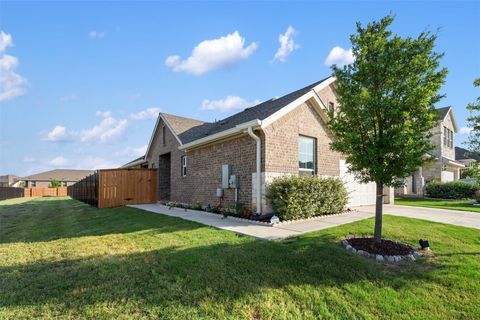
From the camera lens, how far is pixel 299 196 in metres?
9.27

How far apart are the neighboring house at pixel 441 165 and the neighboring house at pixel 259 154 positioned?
32.8 ft

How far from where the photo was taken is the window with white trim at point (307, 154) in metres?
11.4

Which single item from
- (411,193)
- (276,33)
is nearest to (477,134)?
(276,33)

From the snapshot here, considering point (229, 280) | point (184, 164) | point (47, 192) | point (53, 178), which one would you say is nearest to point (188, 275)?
point (229, 280)

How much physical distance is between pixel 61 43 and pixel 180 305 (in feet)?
38.0

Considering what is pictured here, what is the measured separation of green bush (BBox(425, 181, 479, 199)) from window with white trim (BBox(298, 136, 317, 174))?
1464cm

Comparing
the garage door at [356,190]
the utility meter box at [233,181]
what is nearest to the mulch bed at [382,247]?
the utility meter box at [233,181]

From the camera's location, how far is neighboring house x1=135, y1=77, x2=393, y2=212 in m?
9.91

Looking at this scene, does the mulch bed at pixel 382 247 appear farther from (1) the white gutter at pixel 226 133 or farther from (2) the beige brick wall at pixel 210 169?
(1) the white gutter at pixel 226 133

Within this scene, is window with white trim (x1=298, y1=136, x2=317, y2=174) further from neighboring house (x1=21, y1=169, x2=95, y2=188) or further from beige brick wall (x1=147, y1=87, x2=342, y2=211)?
neighboring house (x1=21, y1=169, x2=95, y2=188)

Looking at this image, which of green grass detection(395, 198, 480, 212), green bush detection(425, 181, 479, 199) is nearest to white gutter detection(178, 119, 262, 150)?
green grass detection(395, 198, 480, 212)

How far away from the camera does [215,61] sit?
13695 millimetres

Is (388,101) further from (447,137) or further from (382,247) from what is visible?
(447,137)

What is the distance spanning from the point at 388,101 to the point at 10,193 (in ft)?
139
